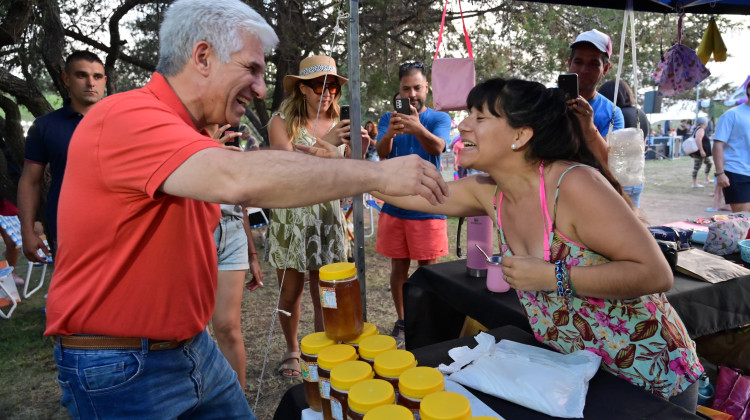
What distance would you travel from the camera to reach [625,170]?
2.94m

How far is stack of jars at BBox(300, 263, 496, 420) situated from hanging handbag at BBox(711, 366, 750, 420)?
77.4 inches

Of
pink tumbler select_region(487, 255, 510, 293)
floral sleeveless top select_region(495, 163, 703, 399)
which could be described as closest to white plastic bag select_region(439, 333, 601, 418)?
floral sleeveless top select_region(495, 163, 703, 399)

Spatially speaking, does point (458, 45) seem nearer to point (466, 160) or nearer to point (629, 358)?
point (466, 160)

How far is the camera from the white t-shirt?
4.62 metres

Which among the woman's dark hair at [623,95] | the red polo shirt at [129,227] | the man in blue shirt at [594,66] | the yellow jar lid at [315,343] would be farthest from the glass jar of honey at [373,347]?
the woman's dark hair at [623,95]

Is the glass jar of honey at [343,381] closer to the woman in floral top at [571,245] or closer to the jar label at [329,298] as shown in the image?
the jar label at [329,298]

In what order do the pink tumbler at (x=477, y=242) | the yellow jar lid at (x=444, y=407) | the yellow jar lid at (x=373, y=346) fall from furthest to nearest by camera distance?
the pink tumbler at (x=477, y=242)
the yellow jar lid at (x=373, y=346)
the yellow jar lid at (x=444, y=407)

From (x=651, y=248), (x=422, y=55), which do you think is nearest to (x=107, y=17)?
(x=422, y=55)

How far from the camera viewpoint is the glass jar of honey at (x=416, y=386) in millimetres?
1074

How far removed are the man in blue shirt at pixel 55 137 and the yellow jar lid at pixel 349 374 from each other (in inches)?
118

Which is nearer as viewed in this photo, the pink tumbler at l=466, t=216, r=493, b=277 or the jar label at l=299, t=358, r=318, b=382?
the jar label at l=299, t=358, r=318, b=382

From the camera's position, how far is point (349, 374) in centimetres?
115

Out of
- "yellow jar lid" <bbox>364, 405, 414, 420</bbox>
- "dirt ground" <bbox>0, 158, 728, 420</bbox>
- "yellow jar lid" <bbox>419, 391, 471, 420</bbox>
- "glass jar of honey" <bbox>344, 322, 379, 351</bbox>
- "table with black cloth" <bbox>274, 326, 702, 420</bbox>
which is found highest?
"yellow jar lid" <bbox>419, 391, 471, 420</bbox>

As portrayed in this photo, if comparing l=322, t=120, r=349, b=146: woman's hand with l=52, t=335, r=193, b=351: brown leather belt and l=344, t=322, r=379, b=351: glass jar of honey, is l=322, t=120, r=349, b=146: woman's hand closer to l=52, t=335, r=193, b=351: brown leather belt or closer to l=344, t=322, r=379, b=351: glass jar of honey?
l=344, t=322, r=379, b=351: glass jar of honey
